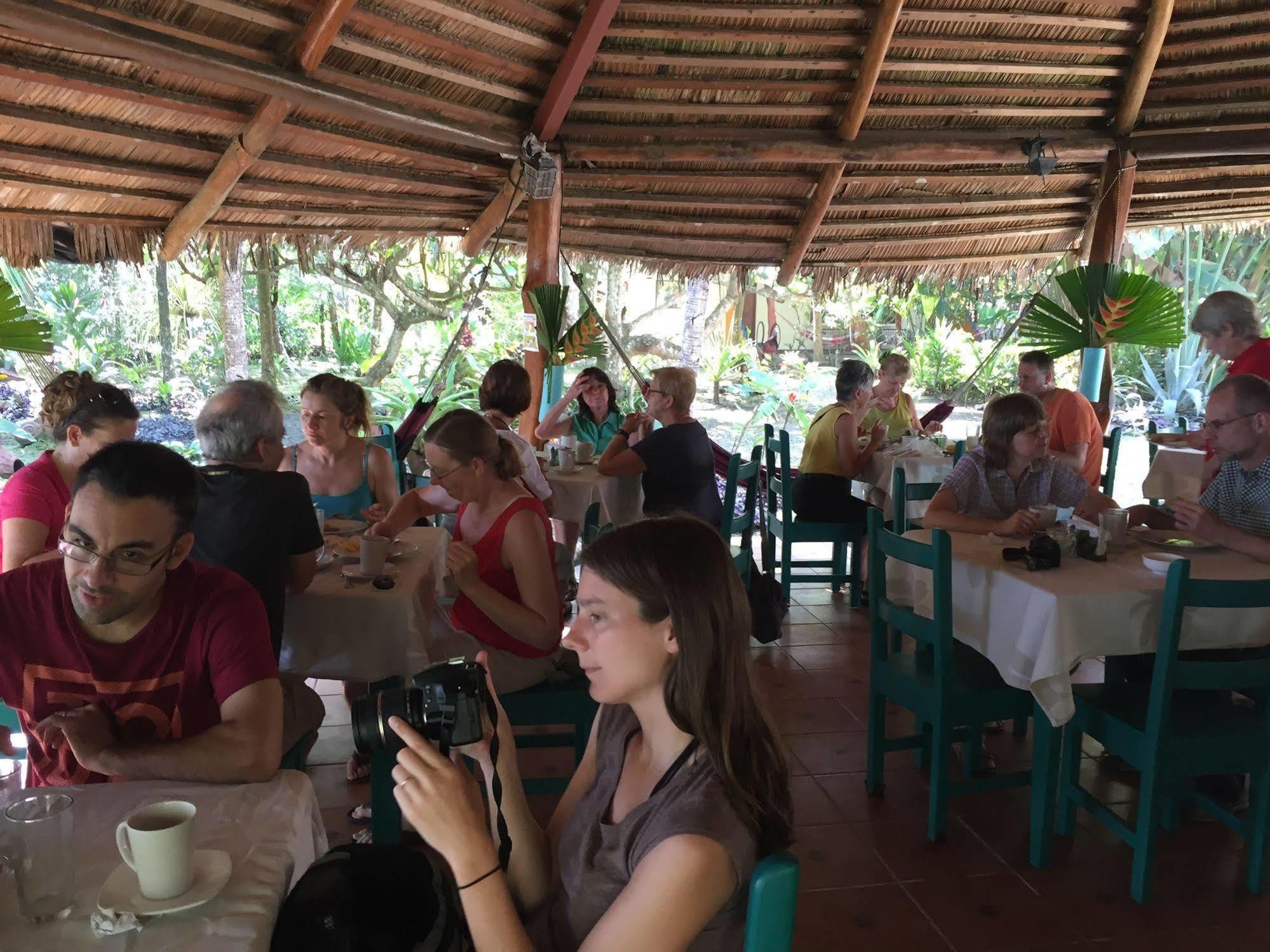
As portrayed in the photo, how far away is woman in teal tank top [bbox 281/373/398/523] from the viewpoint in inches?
144

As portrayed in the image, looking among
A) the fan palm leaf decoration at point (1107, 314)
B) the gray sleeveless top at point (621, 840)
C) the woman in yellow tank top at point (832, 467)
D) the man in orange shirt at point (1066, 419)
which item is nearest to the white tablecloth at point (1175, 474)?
the man in orange shirt at point (1066, 419)

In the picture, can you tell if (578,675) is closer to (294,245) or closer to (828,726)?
(828,726)

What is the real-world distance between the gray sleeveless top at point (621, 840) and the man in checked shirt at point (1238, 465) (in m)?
2.33

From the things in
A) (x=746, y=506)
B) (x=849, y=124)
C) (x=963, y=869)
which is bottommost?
(x=963, y=869)

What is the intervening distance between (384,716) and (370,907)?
30 cm

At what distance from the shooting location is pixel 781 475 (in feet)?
16.8

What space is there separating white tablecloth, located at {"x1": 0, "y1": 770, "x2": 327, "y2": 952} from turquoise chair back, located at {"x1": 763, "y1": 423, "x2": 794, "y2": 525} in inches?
145

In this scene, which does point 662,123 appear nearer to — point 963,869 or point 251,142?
point 251,142

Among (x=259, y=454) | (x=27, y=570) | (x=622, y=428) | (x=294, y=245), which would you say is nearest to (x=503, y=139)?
(x=294, y=245)

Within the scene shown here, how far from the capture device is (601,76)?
5.97 metres

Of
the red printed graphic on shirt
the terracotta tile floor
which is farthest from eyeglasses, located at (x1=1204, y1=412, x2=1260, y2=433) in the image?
the red printed graphic on shirt

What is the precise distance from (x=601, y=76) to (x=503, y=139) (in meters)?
0.73

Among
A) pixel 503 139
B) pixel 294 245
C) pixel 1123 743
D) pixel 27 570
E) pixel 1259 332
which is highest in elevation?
pixel 503 139

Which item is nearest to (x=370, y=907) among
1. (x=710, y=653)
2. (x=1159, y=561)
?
(x=710, y=653)
